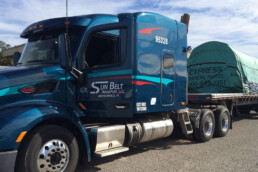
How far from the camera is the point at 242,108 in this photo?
13461mm

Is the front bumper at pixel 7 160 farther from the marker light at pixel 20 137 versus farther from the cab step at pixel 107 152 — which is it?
the cab step at pixel 107 152

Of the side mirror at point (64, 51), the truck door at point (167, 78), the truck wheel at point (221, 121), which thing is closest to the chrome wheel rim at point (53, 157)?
the side mirror at point (64, 51)

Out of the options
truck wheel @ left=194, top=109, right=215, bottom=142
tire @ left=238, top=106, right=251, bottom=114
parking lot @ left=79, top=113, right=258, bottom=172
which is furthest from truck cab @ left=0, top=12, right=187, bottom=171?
tire @ left=238, top=106, right=251, bottom=114

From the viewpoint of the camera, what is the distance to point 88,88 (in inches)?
197

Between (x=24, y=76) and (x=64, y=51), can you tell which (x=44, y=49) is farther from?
(x=24, y=76)

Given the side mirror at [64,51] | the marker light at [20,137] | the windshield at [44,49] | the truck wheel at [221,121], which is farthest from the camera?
the truck wheel at [221,121]

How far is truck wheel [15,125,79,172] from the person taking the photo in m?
3.64

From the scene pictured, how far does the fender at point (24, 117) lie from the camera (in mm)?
3481

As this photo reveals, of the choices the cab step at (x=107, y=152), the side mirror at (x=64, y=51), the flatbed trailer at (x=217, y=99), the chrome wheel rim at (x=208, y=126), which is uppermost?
the side mirror at (x=64, y=51)

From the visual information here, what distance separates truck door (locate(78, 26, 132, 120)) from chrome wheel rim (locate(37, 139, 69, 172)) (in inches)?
Result: 44.3

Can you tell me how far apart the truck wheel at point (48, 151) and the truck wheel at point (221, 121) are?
508 centimetres

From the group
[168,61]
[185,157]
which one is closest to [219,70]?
[168,61]

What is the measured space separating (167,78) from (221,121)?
320 centimetres

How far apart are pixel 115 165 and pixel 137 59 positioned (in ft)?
6.87
